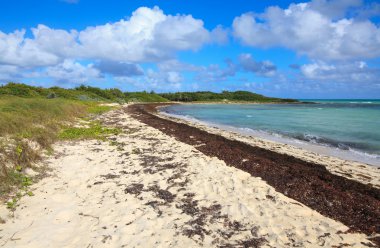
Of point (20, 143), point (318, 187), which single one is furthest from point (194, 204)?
point (20, 143)

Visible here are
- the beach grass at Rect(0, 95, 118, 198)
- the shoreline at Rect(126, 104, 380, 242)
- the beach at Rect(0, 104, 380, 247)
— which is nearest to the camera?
the beach at Rect(0, 104, 380, 247)

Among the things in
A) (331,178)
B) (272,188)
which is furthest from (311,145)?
(272,188)

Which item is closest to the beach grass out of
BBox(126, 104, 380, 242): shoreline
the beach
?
the beach

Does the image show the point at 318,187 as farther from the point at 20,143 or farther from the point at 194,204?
the point at 20,143

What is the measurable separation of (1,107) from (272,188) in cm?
1478

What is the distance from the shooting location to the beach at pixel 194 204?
5145 mm

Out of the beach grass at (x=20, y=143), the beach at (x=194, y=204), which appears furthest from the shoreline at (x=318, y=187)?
the beach grass at (x=20, y=143)

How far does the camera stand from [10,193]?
679 centimetres

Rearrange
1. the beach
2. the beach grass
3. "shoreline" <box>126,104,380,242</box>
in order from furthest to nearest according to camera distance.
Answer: the beach grass
"shoreline" <box>126,104,380,242</box>
the beach

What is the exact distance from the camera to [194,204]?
664cm

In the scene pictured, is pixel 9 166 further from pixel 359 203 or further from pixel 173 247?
pixel 359 203

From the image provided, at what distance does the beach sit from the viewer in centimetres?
514

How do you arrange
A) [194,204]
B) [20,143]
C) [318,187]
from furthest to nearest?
[20,143]
[318,187]
[194,204]

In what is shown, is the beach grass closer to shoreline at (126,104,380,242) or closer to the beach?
the beach
